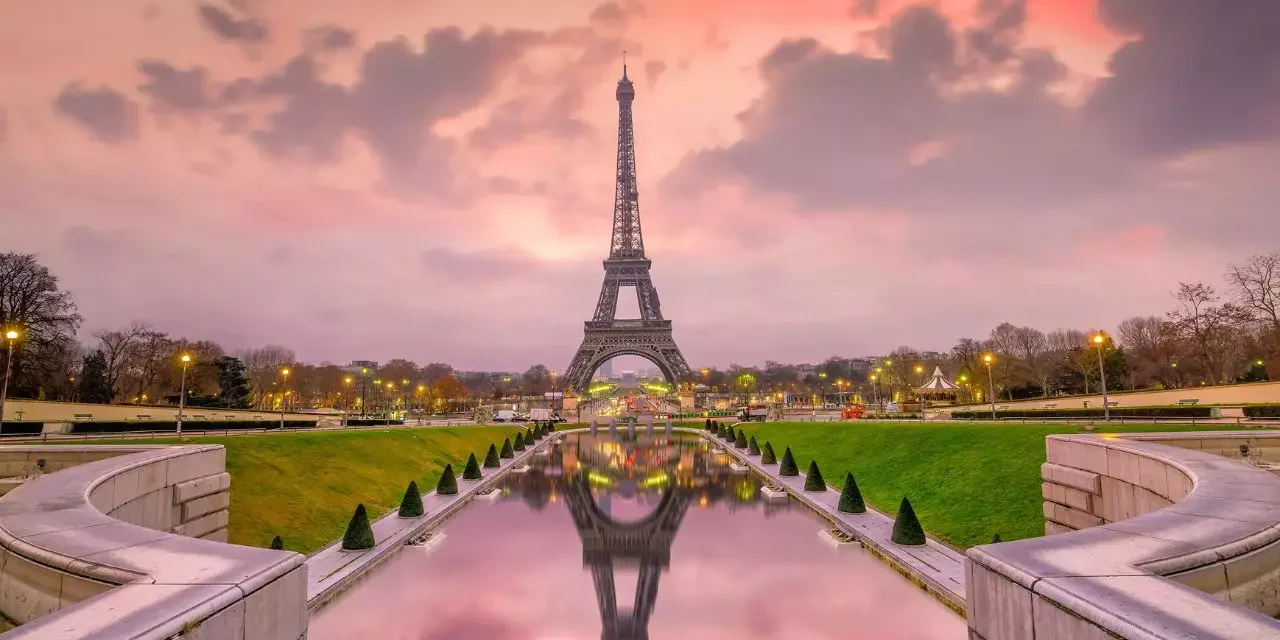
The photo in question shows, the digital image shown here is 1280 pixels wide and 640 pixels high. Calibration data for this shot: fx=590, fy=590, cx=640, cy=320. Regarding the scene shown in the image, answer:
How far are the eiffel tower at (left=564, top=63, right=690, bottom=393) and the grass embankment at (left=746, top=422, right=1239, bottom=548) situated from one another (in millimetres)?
72431

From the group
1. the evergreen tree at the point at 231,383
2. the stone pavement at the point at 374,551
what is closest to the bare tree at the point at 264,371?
the evergreen tree at the point at 231,383

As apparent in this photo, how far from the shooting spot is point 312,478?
80.6 ft

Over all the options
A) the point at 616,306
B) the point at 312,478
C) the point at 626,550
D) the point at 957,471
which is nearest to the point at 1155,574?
the point at 626,550

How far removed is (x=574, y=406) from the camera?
109125mm

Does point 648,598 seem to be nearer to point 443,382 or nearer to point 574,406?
point 574,406

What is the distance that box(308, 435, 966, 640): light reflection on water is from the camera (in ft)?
40.1

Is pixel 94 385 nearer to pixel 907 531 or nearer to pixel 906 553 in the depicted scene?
pixel 907 531

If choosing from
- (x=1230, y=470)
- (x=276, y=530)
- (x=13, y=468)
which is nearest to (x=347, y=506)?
(x=276, y=530)

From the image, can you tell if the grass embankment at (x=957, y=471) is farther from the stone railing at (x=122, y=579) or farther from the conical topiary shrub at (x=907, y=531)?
the stone railing at (x=122, y=579)

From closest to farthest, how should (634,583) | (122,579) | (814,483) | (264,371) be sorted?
(122,579)
(634,583)
(814,483)
(264,371)

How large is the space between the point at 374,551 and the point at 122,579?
1159 centimetres

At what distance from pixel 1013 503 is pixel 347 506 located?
24.2 m

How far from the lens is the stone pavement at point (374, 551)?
564 inches

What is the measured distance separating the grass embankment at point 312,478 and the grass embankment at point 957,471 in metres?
21.1
